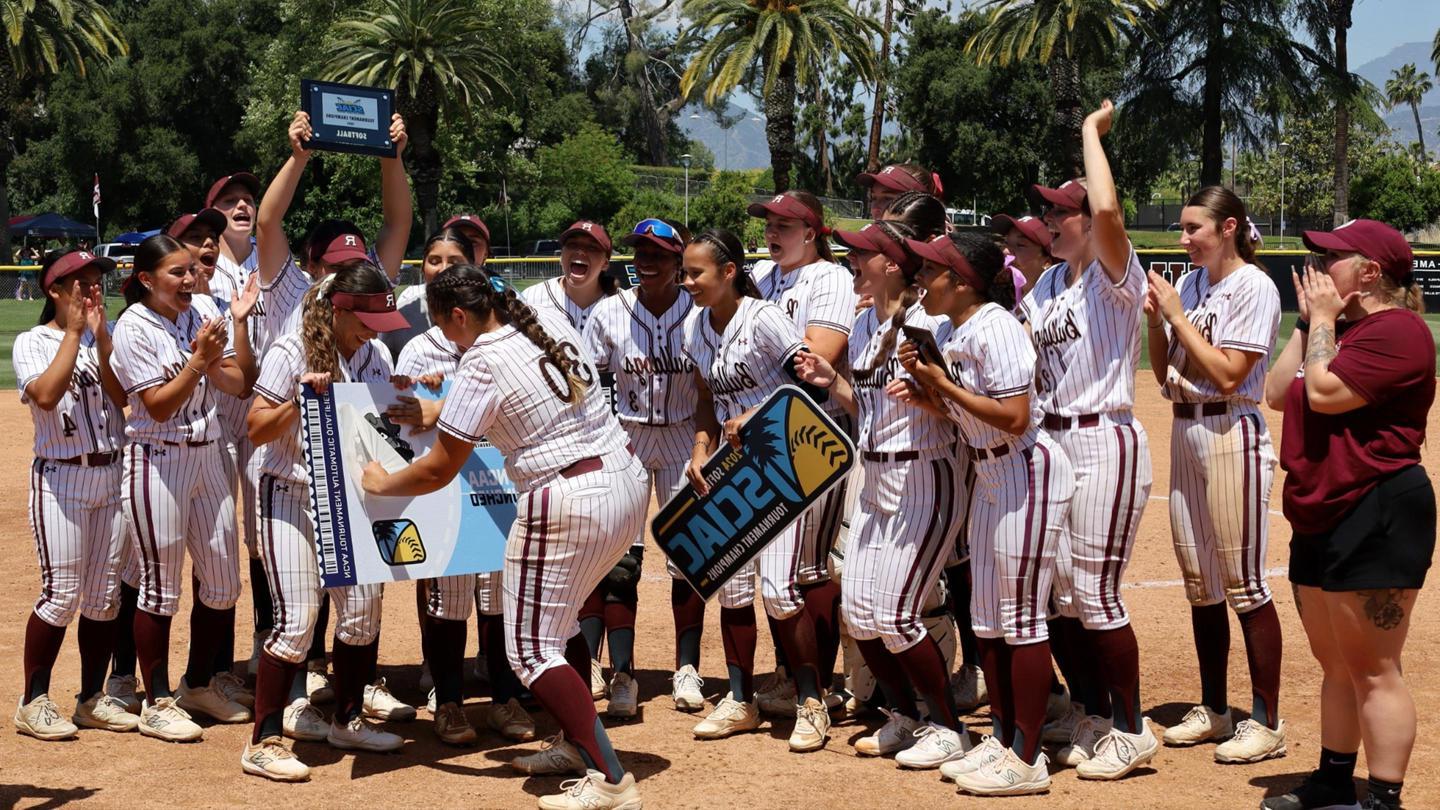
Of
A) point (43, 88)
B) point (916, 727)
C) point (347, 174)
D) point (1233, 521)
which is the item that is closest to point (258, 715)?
point (916, 727)

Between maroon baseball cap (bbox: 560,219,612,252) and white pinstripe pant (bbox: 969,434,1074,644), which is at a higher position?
maroon baseball cap (bbox: 560,219,612,252)

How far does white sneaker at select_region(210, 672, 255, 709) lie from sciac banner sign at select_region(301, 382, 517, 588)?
1.27 metres

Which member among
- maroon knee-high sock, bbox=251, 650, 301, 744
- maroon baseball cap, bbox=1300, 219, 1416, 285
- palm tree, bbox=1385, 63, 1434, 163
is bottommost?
maroon knee-high sock, bbox=251, 650, 301, 744

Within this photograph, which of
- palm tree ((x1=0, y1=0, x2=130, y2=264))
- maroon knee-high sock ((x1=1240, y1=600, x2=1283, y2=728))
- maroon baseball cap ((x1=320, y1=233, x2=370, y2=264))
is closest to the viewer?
maroon knee-high sock ((x1=1240, y1=600, x2=1283, y2=728))

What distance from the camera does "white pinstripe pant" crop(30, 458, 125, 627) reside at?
555cm

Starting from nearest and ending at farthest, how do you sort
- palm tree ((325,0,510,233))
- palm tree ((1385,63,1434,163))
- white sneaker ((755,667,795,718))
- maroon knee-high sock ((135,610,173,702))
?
1. maroon knee-high sock ((135,610,173,702))
2. white sneaker ((755,667,795,718))
3. palm tree ((325,0,510,233))
4. palm tree ((1385,63,1434,163))

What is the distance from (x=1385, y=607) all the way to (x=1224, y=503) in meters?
0.98

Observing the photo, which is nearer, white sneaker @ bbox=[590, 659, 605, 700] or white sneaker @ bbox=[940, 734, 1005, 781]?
white sneaker @ bbox=[940, 734, 1005, 781]

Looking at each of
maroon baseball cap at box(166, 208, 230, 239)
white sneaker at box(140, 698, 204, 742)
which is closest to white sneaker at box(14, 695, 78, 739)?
white sneaker at box(140, 698, 204, 742)

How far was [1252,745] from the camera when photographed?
5242mm

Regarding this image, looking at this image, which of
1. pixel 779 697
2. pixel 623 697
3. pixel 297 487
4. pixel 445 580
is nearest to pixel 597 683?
pixel 623 697

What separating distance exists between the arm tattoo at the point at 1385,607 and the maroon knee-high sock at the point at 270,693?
3.68 metres

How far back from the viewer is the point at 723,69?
Result: 39656 mm

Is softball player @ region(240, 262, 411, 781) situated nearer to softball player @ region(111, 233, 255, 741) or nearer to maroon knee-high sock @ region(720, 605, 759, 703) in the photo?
softball player @ region(111, 233, 255, 741)
